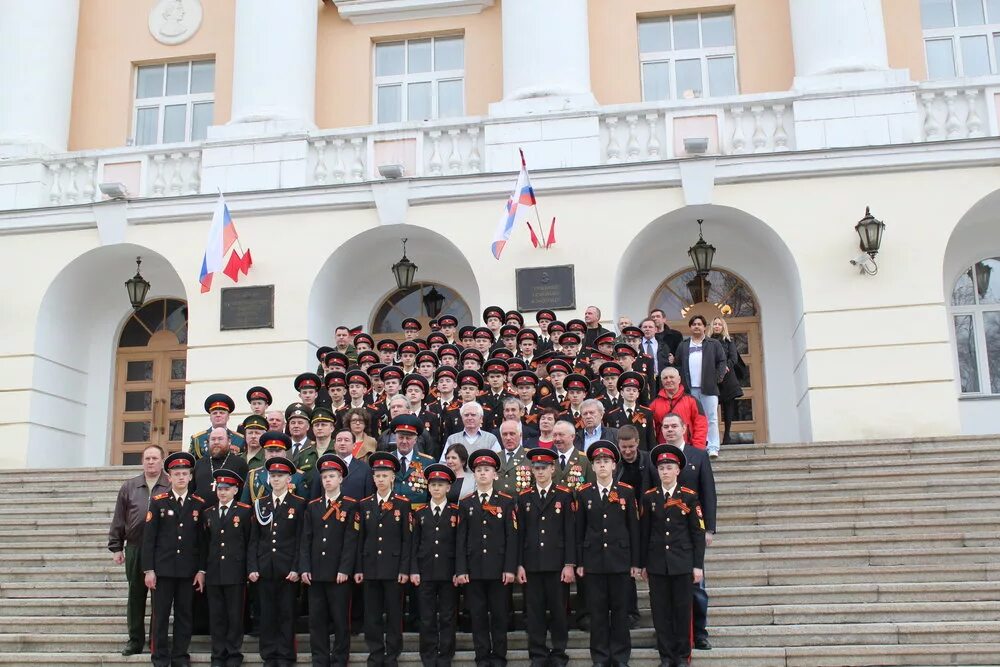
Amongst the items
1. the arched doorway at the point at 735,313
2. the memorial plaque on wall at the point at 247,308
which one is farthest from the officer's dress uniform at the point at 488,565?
the arched doorway at the point at 735,313

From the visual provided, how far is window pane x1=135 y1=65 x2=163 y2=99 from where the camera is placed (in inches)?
682

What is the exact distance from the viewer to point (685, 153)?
14.5 metres

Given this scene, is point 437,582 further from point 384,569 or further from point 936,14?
point 936,14

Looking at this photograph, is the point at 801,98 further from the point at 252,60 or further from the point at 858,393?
the point at 252,60

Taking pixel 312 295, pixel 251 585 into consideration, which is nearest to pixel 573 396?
pixel 251 585

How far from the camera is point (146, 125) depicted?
56.3 feet

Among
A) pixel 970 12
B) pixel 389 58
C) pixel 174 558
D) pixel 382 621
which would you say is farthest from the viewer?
pixel 389 58

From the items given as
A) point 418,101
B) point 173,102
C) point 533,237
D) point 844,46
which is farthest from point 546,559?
point 173,102

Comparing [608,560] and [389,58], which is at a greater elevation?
[389,58]

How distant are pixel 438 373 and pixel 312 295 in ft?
17.3

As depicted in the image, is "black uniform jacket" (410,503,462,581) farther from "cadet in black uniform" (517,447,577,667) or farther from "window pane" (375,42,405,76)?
"window pane" (375,42,405,76)

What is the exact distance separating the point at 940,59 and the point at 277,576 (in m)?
12.2

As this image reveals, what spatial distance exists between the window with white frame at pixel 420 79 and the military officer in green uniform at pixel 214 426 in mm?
7827

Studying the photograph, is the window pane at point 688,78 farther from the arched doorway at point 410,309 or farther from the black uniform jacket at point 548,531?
the black uniform jacket at point 548,531
